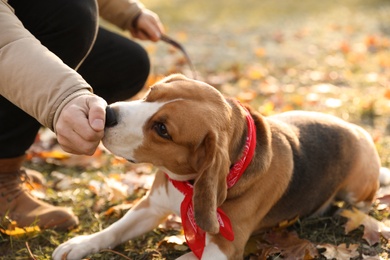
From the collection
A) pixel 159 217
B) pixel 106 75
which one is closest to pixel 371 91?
pixel 106 75

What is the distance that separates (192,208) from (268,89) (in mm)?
4111

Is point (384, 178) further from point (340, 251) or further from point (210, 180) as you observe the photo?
point (210, 180)

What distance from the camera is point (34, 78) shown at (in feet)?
9.09

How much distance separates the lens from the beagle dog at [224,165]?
2.83 meters

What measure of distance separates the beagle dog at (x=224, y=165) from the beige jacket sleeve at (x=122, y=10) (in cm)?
151

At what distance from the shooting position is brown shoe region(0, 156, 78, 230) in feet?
11.9

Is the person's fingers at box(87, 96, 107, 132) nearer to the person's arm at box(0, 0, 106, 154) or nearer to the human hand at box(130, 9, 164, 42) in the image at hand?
the person's arm at box(0, 0, 106, 154)

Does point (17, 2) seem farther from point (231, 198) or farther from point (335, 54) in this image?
point (335, 54)

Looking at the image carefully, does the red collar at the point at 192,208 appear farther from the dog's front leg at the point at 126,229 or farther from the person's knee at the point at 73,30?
Answer: the person's knee at the point at 73,30

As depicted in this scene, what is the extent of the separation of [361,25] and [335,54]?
301 cm

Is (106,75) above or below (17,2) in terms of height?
below

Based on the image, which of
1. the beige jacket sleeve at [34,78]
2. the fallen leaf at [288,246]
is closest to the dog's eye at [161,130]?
the beige jacket sleeve at [34,78]

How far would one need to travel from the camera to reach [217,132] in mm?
2861

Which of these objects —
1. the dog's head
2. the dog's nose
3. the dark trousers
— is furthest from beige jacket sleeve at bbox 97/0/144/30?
the dog's nose
